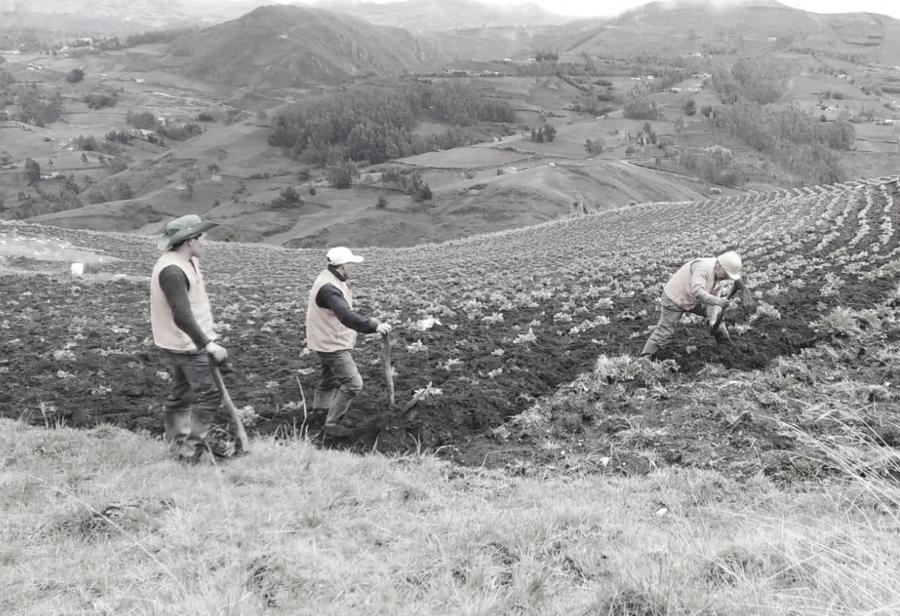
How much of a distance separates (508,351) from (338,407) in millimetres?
3971

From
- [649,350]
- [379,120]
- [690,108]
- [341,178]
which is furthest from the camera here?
[690,108]

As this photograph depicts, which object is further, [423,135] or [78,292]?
[423,135]

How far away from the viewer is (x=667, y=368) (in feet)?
29.8

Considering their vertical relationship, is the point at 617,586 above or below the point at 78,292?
above

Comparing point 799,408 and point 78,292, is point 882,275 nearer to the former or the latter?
point 799,408

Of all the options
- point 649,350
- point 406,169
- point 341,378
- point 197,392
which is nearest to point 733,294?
point 649,350

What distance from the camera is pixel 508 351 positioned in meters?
10.9

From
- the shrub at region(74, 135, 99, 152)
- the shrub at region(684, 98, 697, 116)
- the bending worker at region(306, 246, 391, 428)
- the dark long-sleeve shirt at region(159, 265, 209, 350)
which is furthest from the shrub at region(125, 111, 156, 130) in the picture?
the dark long-sleeve shirt at region(159, 265, 209, 350)

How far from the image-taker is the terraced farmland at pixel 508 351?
736 cm

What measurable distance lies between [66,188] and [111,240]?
109 metres

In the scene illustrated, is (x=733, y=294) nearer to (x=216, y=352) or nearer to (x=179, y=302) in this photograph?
(x=216, y=352)

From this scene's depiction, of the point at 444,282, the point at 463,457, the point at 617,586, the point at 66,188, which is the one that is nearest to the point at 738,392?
the point at 463,457

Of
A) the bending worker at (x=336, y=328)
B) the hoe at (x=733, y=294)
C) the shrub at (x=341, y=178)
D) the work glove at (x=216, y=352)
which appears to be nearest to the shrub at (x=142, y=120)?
the shrub at (x=341, y=178)

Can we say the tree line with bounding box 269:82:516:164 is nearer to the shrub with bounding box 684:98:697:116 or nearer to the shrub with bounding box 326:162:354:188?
the shrub with bounding box 326:162:354:188
